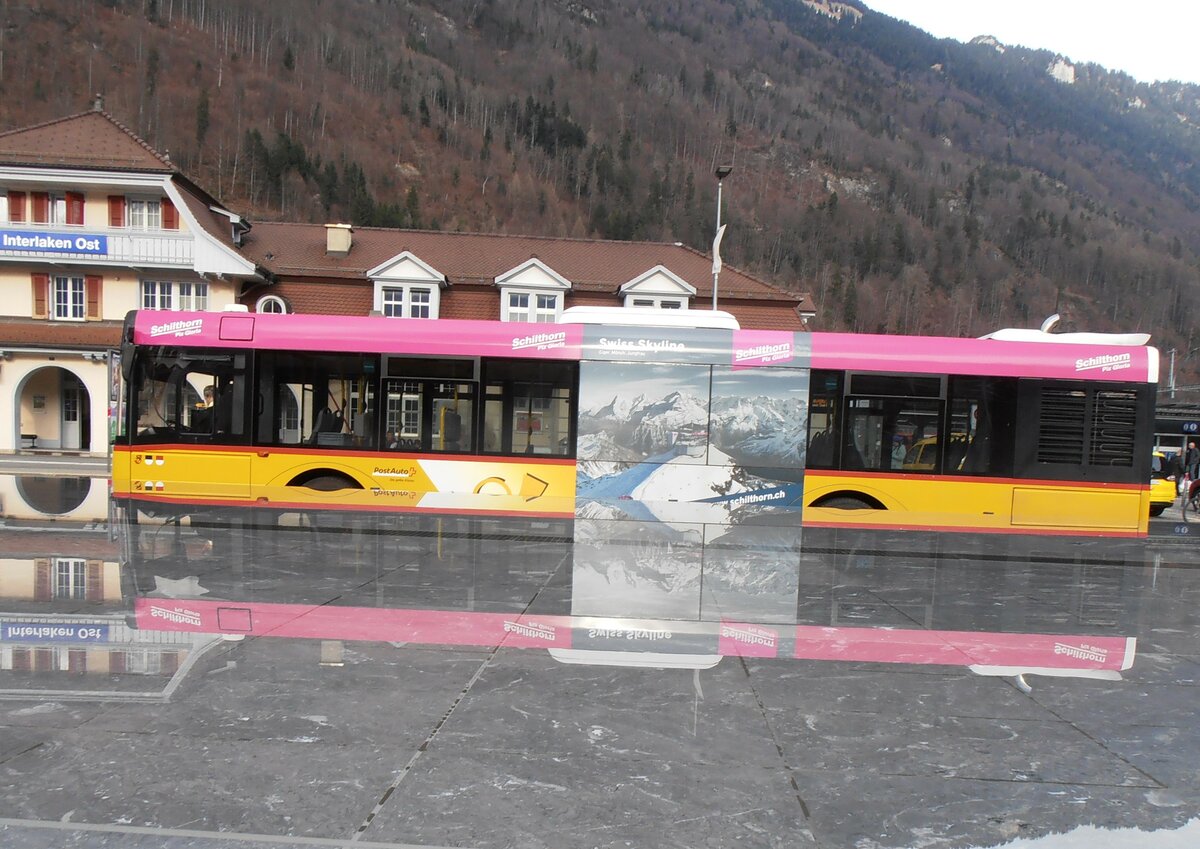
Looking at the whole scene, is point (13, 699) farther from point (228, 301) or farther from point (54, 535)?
point (228, 301)

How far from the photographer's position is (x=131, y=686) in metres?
4.42

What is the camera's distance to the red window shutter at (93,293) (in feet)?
105

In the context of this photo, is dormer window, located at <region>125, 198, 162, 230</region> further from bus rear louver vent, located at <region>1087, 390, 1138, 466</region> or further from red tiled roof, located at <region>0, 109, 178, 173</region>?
bus rear louver vent, located at <region>1087, 390, 1138, 466</region>

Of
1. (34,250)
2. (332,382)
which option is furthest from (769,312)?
(34,250)

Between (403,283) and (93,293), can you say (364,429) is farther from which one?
(93,293)

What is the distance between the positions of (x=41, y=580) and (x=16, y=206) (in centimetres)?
3198

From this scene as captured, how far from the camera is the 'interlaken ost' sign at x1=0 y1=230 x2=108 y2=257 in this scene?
3077cm

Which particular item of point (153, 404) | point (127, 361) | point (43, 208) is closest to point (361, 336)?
point (153, 404)

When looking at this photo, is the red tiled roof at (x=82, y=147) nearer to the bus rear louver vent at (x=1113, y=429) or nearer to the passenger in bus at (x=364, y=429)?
the passenger in bus at (x=364, y=429)

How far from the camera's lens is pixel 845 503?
12.5 m

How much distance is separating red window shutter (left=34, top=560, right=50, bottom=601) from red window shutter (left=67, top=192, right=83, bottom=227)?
1169 inches

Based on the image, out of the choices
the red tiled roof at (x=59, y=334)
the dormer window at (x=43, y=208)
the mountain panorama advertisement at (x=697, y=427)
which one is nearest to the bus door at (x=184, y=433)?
the mountain panorama advertisement at (x=697, y=427)

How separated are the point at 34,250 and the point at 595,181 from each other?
11007 cm

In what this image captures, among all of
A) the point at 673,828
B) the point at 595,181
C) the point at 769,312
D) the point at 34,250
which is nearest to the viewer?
the point at 673,828
